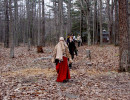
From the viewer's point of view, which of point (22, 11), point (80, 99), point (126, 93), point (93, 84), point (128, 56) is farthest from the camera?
point (22, 11)

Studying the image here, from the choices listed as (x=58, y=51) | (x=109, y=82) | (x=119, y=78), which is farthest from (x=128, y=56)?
(x=58, y=51)

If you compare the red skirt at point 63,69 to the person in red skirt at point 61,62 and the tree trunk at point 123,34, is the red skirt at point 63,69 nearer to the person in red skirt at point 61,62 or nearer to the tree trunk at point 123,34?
the person in red skirt at point 61,62

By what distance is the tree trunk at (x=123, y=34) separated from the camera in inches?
327

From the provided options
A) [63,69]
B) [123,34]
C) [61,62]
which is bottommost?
[63,69]

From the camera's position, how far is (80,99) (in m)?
5.29

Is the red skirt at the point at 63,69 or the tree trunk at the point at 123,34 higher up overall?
the tree trunk at the point at 123,34

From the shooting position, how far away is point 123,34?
27.4 feet

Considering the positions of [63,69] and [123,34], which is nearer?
[63,69]

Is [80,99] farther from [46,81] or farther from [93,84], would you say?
[46,81]

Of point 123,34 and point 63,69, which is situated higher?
point 123,34

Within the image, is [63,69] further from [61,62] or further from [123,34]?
[123,34]

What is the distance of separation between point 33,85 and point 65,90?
4.46ft

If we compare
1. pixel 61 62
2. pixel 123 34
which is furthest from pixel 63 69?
pixel 123 34

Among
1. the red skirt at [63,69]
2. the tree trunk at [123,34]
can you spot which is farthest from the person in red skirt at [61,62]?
the tree trunk at [123,34]
